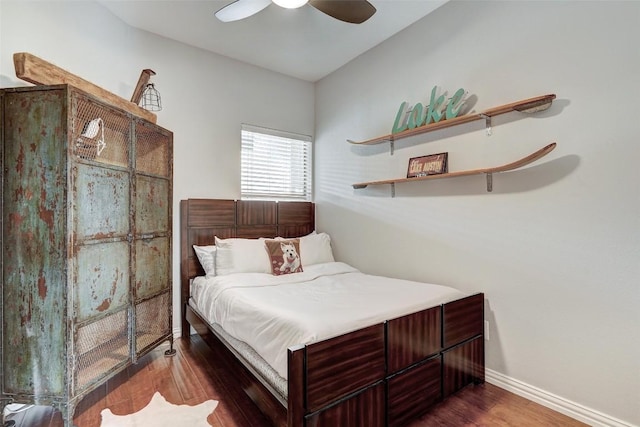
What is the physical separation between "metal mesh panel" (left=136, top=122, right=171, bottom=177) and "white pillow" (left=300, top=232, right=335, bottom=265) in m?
1.49

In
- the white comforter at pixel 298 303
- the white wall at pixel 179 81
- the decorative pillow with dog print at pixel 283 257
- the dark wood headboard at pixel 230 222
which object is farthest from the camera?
the dark wood headboard at pixel 230 222

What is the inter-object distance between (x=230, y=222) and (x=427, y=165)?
6.69ft

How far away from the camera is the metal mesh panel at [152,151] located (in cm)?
237

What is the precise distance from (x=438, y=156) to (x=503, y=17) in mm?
1038

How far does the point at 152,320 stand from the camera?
2.50 m

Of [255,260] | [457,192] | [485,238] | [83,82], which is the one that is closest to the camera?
[83,82]

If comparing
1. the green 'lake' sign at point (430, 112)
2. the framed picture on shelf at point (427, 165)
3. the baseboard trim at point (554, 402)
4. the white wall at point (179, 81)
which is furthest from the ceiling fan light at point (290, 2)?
the baseboard trim at point (554, 402)

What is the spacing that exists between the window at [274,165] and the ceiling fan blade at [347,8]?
5.78ft

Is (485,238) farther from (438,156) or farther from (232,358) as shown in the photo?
(232,358)

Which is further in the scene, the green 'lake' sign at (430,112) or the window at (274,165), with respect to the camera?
the window at (274,165)

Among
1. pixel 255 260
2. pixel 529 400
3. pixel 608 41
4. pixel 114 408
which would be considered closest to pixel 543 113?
pixel 608 41

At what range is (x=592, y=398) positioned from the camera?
1.81 meters

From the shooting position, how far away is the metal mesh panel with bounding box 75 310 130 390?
1822 millimetres

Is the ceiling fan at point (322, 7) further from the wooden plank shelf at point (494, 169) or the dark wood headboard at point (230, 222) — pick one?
the dark wood headboard at point (230, 222)
